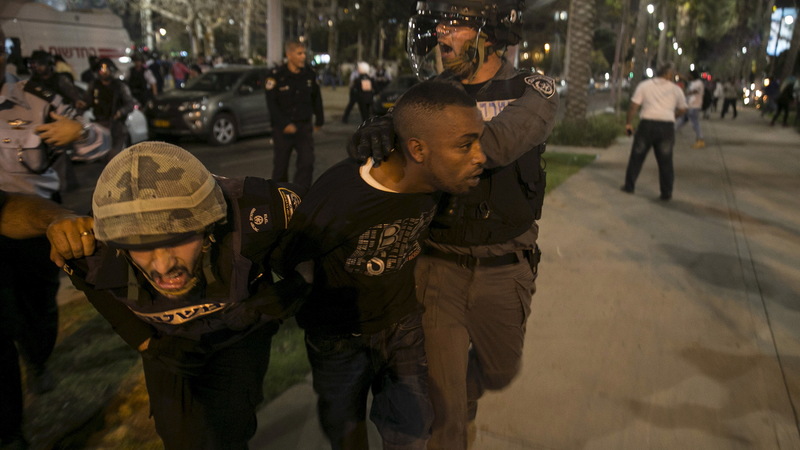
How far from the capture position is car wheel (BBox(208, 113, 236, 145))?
12.5 metres

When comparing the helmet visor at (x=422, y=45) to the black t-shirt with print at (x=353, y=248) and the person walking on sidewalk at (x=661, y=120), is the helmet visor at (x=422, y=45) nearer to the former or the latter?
the black t-shirt with print at (x=353, y=248)

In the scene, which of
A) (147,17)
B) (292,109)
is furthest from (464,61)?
(147,17)

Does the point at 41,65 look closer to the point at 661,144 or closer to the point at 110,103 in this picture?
the point at 110,103

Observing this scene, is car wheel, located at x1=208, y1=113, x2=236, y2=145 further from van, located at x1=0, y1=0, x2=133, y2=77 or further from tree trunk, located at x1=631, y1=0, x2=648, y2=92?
tree trunk, located at x1=631, y1=0, x2=648, y2=92

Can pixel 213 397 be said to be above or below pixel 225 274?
below

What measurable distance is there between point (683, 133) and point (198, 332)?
17.8 metres

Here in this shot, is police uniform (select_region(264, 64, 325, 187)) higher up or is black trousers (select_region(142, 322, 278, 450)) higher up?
police uniform (select_region(264, 64, 325, 187))

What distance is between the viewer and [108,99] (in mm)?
A: 8477

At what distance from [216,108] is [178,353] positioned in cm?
1138

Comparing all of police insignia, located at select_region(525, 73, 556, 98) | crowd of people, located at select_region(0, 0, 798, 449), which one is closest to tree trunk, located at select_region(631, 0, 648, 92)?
police insignia, located at select_region(525, 73, 556, 98)

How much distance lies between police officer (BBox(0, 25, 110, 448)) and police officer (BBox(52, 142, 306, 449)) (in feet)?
3.95

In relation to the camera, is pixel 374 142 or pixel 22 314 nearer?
pixel 374 142

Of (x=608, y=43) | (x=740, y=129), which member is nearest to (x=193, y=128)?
(x=740, y=129)

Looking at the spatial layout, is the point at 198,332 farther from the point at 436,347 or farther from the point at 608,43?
the point at 608,43
